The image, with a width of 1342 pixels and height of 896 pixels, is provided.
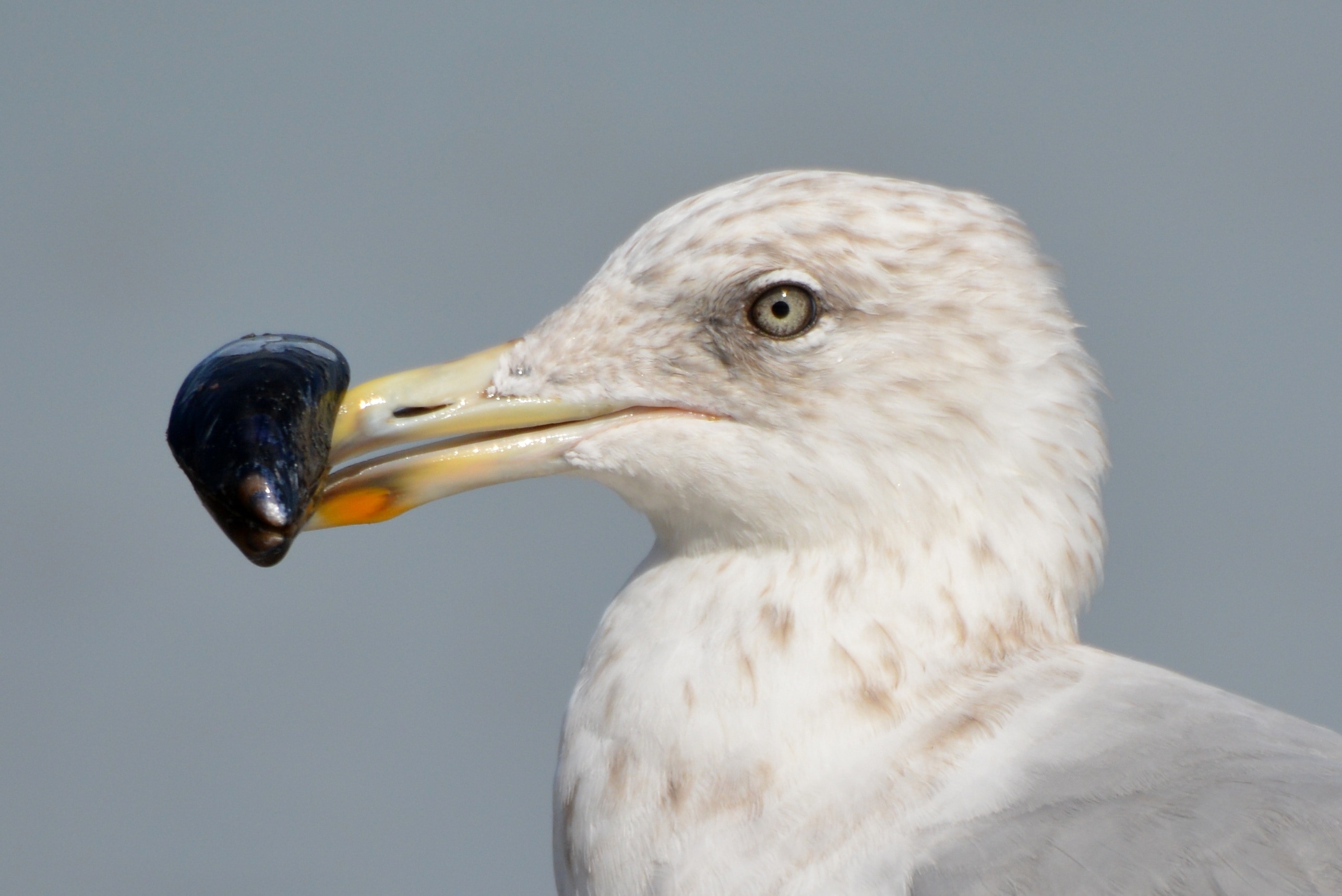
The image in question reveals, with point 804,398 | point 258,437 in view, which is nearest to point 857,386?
point 804,398

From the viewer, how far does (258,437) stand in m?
0.98

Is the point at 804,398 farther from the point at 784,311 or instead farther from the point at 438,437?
the point at 438,437

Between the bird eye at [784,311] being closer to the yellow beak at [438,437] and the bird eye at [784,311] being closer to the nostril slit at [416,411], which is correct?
the yellow beak at [438,437]

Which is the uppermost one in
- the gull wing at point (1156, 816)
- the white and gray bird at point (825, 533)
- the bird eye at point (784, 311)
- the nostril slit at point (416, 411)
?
the bird eye at point (784, 311)

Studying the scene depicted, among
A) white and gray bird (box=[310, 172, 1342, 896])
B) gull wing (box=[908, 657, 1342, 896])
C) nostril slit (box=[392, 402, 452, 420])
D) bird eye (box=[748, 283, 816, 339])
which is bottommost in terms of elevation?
gull wing (box=[908, 657, 1342, 896])

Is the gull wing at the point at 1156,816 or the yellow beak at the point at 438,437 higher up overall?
the yellow beak at the point at 438,437

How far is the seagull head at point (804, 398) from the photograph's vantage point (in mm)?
1060

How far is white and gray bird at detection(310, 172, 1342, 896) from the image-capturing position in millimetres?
994

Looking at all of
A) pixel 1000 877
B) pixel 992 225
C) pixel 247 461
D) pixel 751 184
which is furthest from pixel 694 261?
pixel 1000 877

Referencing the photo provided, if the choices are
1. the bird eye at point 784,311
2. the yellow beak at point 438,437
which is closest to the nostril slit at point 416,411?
the yellow beak at point 438,437

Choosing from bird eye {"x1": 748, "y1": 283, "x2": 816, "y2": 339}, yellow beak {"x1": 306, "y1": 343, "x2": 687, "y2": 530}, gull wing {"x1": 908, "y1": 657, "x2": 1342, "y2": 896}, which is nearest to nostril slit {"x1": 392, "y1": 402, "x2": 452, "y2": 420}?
yellow beak {"x1": 306, "y1": 343, "x2": 687, "y2": 530}

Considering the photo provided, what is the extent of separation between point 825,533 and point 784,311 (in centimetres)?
16

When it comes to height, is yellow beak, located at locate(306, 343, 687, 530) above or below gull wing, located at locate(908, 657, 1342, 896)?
above

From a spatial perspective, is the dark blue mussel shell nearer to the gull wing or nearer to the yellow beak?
the yellow beak
